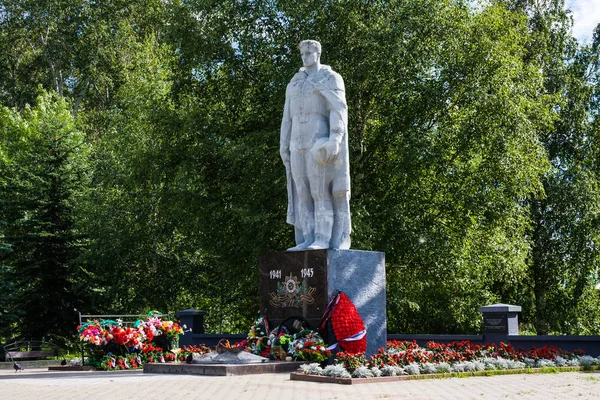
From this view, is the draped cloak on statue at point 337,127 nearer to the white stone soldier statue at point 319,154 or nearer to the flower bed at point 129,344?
the white stone soldier statue at point 319,154

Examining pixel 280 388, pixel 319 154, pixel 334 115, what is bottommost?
pixel 280 388

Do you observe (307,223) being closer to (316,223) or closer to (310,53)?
(316,223)

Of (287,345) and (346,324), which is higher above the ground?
(346,324)

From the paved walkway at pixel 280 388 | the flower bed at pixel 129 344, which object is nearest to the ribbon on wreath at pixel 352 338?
the paved walkway at pixel 280 388

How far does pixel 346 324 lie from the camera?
38.9 ft

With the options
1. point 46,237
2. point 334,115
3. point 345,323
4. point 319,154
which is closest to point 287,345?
point 345,323

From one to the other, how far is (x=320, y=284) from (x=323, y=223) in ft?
3.47

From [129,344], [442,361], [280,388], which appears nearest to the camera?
[280,388]

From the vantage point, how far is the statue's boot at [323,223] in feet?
41.8

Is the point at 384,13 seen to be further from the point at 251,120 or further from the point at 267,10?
the point at 251,120

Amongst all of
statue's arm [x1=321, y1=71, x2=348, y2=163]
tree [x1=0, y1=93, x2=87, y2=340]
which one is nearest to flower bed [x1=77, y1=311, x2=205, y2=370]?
statue's arm [x1=321, y1=71, x2=348, y2=163]

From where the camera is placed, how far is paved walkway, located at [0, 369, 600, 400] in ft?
28.5

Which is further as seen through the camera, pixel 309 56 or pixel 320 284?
pixel 309 56

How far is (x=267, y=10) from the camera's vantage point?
2212cm
